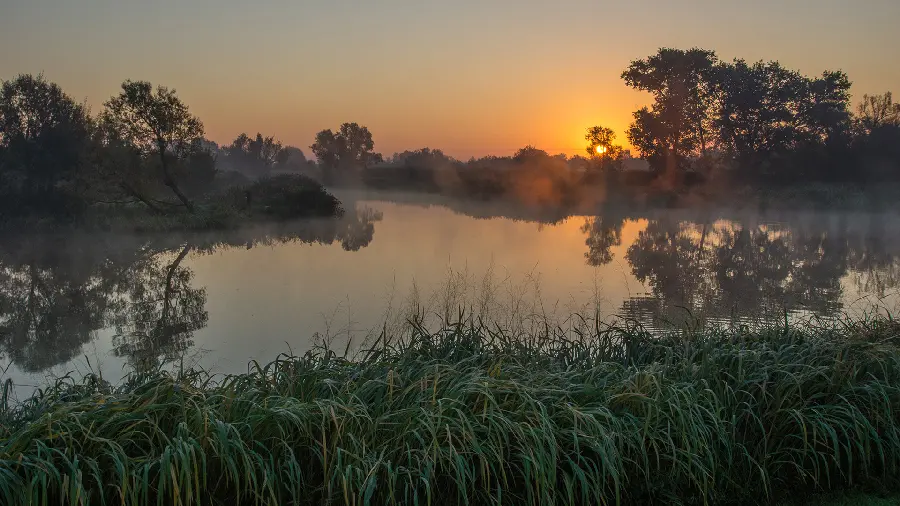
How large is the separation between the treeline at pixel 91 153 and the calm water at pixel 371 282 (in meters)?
3.10

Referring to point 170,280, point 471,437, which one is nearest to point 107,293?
point 170,280

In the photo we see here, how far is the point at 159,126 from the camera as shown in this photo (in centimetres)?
2712

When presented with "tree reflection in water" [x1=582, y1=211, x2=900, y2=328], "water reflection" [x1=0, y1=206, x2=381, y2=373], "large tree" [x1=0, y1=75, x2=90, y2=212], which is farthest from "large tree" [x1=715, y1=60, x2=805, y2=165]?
"large tree" [x1=0, y1=75, x2=90, y2=212]

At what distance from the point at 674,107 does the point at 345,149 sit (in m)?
40.6

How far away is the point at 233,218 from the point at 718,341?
24.9 m

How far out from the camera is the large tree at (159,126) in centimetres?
2639

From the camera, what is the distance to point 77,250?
19.4 meters

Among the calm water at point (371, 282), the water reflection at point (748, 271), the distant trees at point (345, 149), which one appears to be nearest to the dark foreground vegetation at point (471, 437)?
the calm water at point (371, 282)

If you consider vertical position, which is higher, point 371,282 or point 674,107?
point 674,107

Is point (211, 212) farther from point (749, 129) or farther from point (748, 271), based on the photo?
point (749, 129)

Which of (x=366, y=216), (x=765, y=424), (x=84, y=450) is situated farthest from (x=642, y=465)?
(x=366, y=216)

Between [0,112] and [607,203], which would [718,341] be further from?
[607,203]

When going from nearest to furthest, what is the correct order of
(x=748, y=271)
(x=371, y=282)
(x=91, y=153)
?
1. (x=371, y=282)
2. (x=748, y=271)
3. (x=91, y=153)

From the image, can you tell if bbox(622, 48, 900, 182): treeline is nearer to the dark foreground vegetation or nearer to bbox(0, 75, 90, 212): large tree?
bbox(0, 75, 90, 212): large tree
